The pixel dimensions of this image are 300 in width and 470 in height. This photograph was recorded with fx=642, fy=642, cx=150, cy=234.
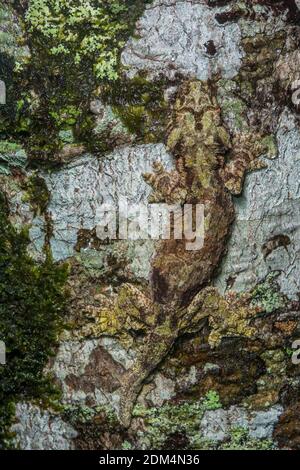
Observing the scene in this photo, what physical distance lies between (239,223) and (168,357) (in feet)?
2.01

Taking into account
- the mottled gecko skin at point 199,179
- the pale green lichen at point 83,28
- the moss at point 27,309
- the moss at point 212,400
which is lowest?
the moss at point 212,400

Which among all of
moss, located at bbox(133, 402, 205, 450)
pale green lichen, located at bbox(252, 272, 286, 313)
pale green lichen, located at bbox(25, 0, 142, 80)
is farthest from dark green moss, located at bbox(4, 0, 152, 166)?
moss, located at bbox(133, 402, 205, 450)

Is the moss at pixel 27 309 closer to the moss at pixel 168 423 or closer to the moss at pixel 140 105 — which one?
the moss at pixel 168 423

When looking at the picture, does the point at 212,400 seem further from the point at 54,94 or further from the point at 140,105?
the point at 54,94

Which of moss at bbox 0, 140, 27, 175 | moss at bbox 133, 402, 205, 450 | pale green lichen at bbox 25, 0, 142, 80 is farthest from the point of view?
moss at bbox 133, 402, 205, 450

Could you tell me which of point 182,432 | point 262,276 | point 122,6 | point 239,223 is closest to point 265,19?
point 122,6

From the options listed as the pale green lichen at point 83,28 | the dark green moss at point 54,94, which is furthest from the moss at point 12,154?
the pale green lichen at point 83,28

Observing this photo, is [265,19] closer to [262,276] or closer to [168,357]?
[262,276]

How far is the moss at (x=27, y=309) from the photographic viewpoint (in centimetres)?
260

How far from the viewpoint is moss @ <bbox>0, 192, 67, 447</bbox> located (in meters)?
2.60

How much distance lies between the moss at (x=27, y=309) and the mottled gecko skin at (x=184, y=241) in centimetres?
29

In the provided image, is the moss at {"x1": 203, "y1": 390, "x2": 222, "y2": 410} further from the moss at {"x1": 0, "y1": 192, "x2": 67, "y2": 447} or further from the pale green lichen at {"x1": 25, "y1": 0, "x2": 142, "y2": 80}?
the pale green lichen at {"x1": 25, "y1": 0, "x2": 142, "y2": 80}

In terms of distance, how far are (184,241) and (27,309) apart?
0.70 m

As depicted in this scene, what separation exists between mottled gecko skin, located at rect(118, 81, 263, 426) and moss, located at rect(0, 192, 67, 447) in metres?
0.29
